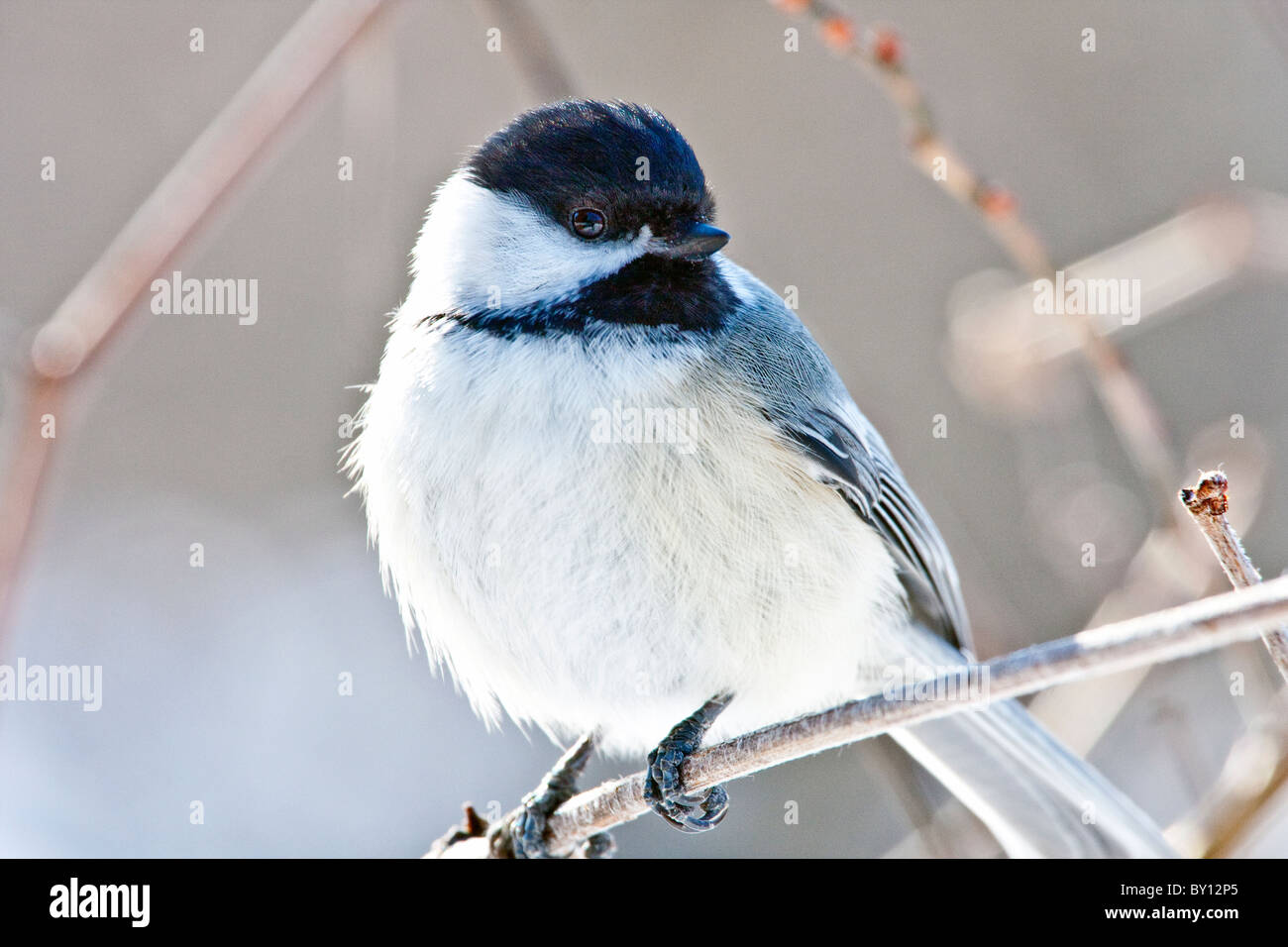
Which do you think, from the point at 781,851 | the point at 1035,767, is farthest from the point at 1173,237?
the point at 781,851

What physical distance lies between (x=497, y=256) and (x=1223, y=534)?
1.55 meters

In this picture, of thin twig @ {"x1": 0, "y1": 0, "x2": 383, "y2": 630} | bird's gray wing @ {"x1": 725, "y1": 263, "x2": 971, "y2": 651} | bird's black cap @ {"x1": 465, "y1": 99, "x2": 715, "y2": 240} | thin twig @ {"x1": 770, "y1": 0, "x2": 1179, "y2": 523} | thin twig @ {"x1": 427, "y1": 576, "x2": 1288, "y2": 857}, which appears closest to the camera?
thin twig @ {"x1": 427, "y1": 576, "x2": 1288, "y2": 857}

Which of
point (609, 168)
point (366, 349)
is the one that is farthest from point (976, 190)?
point (366, 349)

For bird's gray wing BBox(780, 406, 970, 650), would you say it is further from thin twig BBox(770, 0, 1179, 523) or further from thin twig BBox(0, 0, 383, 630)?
thin twig BBox(0, 0, 383, 630)

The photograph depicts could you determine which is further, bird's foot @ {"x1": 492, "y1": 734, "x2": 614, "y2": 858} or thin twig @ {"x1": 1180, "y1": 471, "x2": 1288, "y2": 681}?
bird's foot @ {"x1": 492, "y1": 734, "x2": 614, "y2": 858}

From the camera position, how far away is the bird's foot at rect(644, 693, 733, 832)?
7.72 ft

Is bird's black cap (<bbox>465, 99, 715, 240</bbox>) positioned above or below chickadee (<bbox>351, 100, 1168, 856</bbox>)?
above

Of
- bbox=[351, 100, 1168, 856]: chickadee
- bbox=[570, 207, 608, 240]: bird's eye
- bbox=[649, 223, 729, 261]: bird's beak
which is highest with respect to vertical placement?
bbox=[570, 207, 608, 240]: bird's eye

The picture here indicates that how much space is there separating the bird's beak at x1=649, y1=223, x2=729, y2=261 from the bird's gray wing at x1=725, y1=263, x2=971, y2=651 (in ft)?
0.66

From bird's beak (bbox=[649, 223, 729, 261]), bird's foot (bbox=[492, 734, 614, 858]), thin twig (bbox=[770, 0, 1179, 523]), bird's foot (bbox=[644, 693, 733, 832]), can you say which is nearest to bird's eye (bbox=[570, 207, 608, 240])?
bird's beak (bbox=[649, 223, 729, 261])

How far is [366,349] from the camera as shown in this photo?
4.40m

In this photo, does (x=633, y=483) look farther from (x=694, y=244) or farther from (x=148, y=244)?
(x=148, y=244)

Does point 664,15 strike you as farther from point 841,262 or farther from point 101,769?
point 101,769

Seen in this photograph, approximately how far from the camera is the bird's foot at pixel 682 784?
2.35 meters
